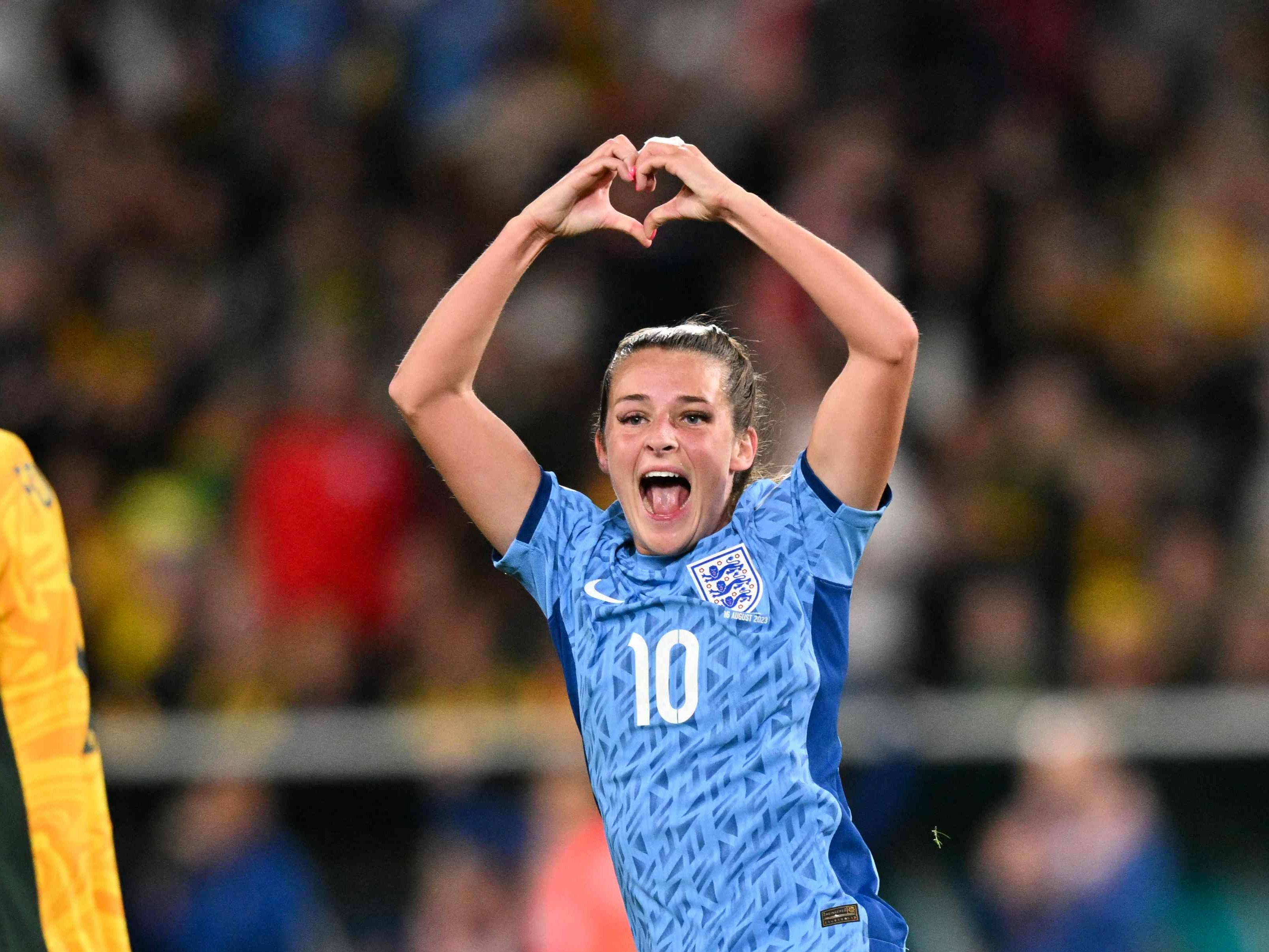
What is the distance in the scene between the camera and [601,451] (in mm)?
3650

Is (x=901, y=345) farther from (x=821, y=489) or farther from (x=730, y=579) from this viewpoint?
(x=730, y=579)

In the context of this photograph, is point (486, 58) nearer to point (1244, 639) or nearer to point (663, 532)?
point (1244, 639)

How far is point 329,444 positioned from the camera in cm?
721

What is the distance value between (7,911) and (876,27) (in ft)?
22.6

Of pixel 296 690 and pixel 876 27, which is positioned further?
pixel 876 27

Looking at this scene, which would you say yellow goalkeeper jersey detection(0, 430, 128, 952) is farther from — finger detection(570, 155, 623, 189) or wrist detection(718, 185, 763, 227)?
wrist detection(718, 185, 763, 227)

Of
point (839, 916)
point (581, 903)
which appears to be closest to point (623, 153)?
point (839, 916)

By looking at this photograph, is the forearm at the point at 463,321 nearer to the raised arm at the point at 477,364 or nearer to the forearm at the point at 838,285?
the raised arm at the point at 477,364

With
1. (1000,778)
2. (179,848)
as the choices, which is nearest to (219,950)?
(179,848)

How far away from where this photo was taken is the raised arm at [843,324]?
323 centimetres

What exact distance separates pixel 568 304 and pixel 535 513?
4.54 metres

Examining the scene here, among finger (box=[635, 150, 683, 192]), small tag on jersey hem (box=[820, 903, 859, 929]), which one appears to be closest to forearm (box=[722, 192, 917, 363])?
finger (box=[635, 150, 683, 192])

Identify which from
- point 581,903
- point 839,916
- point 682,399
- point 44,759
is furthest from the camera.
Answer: point 581,903

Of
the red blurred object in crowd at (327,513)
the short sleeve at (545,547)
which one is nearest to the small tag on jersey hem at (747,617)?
the short sleeve at (545,547)
